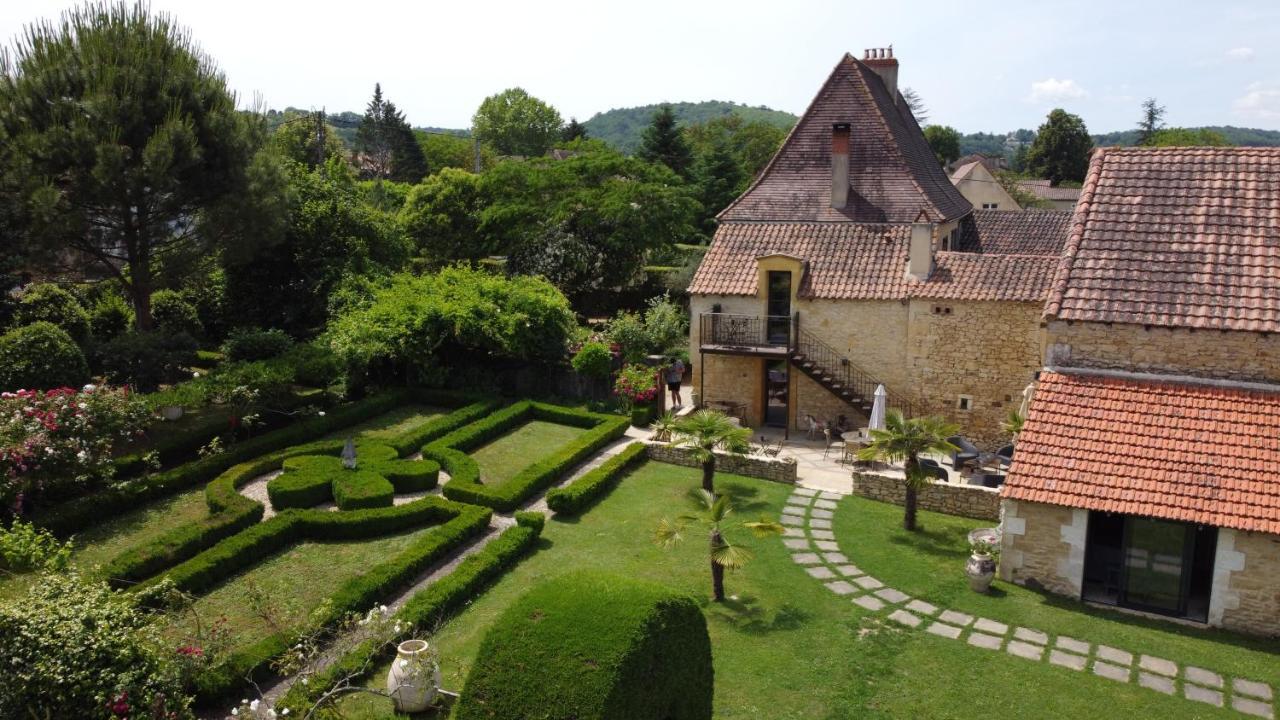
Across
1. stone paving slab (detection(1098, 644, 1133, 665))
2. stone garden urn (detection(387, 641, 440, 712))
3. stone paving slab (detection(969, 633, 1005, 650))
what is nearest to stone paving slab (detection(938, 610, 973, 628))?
stone paving slab (detection(969, 633, 1005, 650))

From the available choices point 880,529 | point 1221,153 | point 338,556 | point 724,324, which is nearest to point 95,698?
point 338,556

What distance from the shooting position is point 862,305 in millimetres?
22578

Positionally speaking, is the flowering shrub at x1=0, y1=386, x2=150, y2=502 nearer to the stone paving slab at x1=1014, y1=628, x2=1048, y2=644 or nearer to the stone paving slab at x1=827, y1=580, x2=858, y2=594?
the stone paving slab at x1=827, y1=580, x2=858, y2=594

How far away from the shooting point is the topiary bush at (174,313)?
92.8 ft

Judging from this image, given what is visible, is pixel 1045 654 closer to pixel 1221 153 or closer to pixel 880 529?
pixel 880 529

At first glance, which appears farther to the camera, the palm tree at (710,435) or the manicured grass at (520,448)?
the manicured grass at (520,448)

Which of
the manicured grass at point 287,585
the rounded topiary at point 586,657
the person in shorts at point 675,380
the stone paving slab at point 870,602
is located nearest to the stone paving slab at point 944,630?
the stone paving slab at point 870,602

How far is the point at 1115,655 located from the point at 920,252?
40.3 feet

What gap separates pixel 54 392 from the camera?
16.6m

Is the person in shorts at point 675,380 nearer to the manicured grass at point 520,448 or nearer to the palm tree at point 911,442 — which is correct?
the manicured grass at point 520,448

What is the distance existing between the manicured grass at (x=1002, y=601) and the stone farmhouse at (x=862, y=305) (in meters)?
5.58

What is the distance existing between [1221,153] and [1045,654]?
37.5 feet

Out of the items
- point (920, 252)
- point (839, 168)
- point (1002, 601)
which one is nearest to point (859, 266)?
point (920, 252)

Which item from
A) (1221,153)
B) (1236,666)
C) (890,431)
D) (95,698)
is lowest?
(1236,666)
